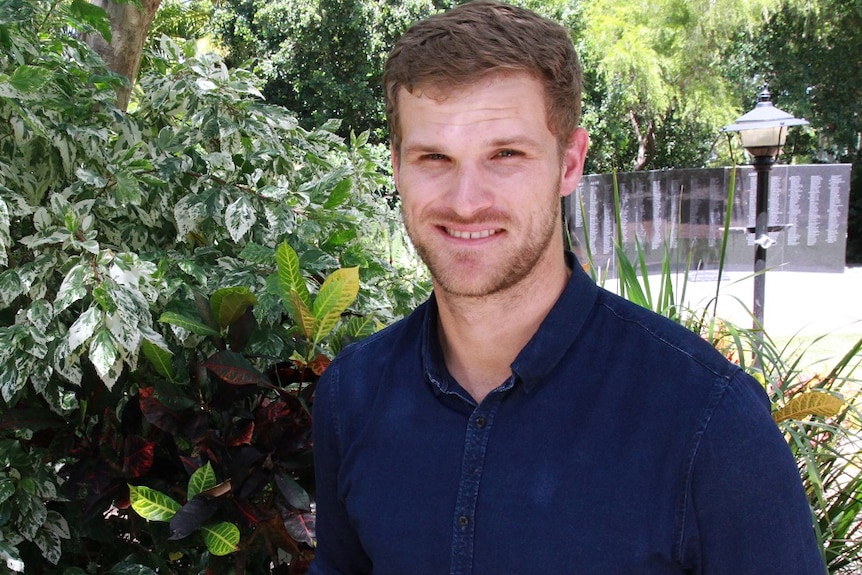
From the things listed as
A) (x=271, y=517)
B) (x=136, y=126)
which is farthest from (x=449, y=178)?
(x=136, y=126)

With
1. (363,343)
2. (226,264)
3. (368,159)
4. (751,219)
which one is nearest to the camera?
(363,343)

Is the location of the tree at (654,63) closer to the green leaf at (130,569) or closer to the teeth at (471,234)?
the green leaf at (130,569)

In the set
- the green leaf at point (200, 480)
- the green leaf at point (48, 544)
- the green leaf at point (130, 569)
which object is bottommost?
the green leaf at point (130, 569)

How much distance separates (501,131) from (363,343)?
533 millimetres

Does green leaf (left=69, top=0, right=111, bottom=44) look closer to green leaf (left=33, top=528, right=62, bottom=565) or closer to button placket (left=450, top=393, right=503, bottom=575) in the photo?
green leaf (left=33, top=528, right=62, bottom=565)

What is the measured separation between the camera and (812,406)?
2.35 metres

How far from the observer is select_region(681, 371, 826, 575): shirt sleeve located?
1.18 metres

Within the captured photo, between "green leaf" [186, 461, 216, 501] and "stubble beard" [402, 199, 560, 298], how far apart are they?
74 cm

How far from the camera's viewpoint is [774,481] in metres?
1.19

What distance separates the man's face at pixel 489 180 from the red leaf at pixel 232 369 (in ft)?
2.17

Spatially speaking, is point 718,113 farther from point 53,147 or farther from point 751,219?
point 53,147

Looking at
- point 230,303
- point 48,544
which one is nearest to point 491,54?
point 230,303

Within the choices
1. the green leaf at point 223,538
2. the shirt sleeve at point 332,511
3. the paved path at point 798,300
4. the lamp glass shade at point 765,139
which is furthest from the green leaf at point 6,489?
the paved path at point 798,300

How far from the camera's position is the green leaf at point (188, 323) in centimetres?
198
